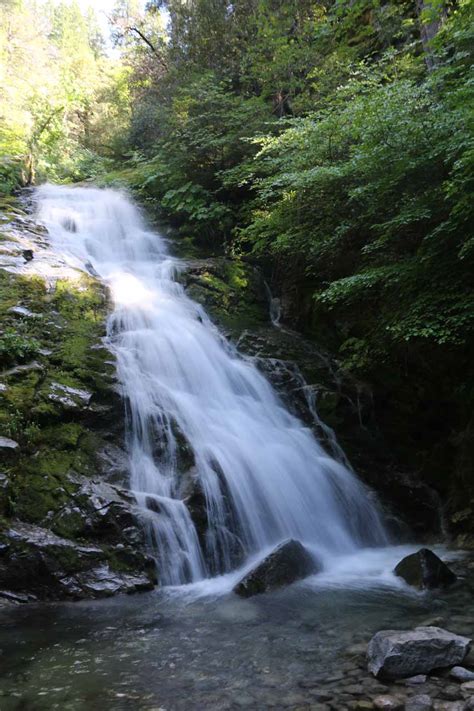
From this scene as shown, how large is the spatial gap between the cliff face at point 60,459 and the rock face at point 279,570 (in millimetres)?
1059

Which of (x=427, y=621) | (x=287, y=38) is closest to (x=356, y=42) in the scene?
(x=287, y=38)

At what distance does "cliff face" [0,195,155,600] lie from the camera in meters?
5.05

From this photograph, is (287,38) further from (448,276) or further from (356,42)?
(448,276)

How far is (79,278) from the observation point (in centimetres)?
933

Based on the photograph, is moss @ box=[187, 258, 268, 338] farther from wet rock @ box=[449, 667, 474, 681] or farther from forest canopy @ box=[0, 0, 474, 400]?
wet rock @ box=[449, 667, 474, 681]

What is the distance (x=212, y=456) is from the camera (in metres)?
6.70

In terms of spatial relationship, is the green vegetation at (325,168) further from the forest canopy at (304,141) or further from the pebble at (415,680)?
the pebble at (415,680)

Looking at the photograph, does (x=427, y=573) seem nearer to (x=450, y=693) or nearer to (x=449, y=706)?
(x=450, y=693)

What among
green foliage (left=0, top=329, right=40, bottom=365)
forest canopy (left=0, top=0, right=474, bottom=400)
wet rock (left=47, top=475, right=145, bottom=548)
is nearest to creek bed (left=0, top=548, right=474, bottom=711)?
wet rock (left=47, top=475, right=145, bottom=548)

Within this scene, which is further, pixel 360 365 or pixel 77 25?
pixel 77 25

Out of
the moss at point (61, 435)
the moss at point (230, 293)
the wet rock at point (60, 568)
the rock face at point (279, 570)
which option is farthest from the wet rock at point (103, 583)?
the moss at point (230, 293)

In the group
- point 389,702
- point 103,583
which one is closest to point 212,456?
point 103,583

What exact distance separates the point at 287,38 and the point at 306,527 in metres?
13.6

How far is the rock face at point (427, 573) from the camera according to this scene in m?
4.96
